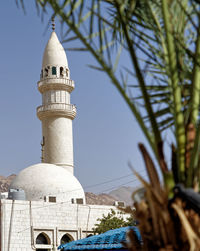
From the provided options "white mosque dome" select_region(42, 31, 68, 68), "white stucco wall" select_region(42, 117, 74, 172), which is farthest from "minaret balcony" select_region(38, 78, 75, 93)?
"white stucco wall" select_region(42, 117, 74, 172)

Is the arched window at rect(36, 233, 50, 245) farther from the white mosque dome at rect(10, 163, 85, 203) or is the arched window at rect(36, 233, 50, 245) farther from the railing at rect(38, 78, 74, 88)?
the railing at rect(38, 78, 74, 88)

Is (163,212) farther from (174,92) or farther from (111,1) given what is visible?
(111,1)

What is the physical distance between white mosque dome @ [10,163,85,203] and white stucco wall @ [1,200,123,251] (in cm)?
88

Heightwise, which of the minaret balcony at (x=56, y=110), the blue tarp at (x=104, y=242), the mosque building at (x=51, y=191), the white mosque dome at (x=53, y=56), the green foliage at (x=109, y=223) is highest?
the white mosque dome at (x=53, y=56)

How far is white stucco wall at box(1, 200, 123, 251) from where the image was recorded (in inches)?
835

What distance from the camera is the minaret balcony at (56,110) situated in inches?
1091

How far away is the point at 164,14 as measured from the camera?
2.78 metres

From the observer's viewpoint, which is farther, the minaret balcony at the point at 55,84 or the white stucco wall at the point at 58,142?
the minaret balcony at the point at 55,84

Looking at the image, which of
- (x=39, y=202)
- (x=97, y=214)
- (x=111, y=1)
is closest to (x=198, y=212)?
(x=111, y=1)

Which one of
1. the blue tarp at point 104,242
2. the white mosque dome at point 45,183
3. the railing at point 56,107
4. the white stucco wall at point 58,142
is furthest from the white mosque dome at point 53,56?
the blue tarp at point 104,242

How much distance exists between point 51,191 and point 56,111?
19.9 feet

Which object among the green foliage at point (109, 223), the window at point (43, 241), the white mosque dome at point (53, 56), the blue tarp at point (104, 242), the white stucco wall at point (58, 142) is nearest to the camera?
the blue tarp at point (104, 242)

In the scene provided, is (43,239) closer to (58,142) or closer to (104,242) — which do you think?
(58,142)

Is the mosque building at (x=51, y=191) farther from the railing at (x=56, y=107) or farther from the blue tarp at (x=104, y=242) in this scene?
the blue tarp at (x=104, y=242)
